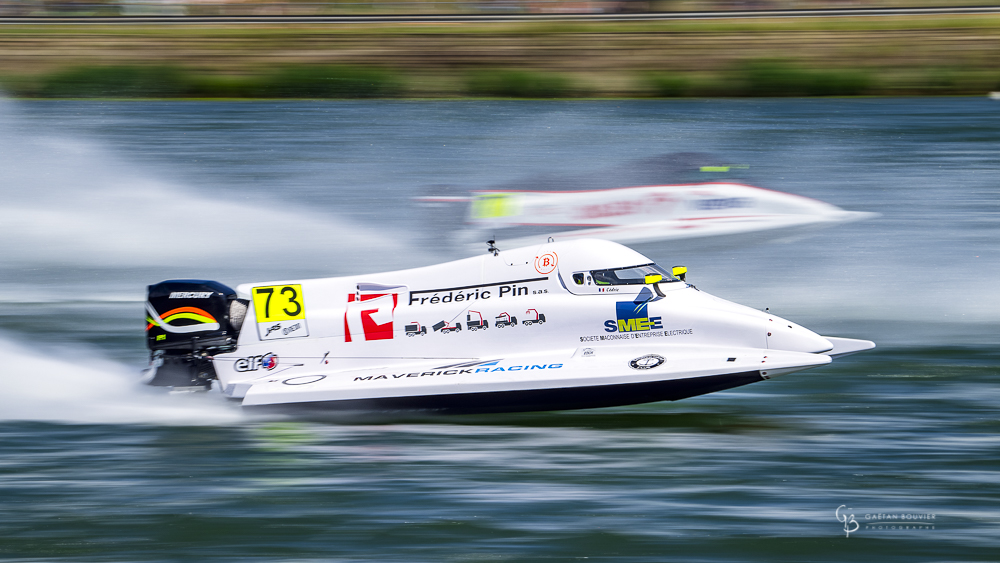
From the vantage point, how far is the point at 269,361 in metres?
8.54

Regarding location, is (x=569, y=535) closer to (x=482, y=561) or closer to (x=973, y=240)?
(x=482, y=561)

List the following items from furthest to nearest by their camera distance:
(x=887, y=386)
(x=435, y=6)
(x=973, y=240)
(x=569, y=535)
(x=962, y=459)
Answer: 1. (x=435, y=6)
2. (x=973, y=240)
3. (x=887, y=386)
4. (x=962, y=459)
5. (x=569, y=535)

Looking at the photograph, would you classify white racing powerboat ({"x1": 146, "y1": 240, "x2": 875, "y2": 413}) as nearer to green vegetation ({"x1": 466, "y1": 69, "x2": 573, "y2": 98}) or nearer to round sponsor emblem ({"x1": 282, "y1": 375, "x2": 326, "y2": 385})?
round sponsor emblem ({"x1": 282, "y1": 375, "x2": 326, "y2": 385})

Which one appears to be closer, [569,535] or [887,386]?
[569,535]

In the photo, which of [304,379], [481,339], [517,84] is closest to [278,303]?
[304,379]

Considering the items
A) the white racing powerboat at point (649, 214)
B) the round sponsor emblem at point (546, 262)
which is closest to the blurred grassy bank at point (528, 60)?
the white racing powerboat at point (649, 214)

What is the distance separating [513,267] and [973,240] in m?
9.35

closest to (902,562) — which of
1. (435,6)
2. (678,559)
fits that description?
(678,559)

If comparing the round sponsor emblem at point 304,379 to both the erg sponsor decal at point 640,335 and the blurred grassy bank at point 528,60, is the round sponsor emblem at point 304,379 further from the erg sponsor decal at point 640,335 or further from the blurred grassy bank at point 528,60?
the blurred grassy bank at point 528,60

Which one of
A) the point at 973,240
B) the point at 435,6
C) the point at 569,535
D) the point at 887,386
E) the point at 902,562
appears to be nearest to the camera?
the point at 902,562

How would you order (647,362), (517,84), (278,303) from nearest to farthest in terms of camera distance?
(647,362) < (278,303) < (517,84)

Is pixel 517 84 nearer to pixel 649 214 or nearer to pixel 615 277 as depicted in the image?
pixel 649 214

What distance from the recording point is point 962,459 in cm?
749

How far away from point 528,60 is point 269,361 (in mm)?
23675
